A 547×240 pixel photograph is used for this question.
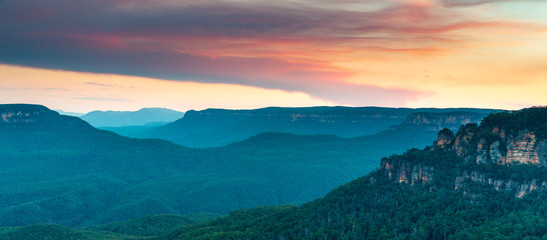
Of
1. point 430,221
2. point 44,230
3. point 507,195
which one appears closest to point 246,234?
point 430,221

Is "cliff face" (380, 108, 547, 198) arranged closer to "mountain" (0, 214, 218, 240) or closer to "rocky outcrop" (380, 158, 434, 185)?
"rocky outcrop" (380, 158, 434, 185)

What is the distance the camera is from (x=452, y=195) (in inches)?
3610

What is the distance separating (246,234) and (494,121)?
2282 inches

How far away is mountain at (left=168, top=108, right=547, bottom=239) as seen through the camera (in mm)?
81562

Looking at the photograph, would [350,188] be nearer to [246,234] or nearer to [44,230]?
[246,234]

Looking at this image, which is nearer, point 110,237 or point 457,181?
point 457,181

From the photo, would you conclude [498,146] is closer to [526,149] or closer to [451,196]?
[526,149]

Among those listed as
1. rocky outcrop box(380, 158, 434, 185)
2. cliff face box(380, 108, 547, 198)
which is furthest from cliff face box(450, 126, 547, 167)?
rocky outcrop box(380, 158, 434, 185)

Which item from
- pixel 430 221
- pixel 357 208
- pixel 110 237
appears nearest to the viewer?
pixel 430 221

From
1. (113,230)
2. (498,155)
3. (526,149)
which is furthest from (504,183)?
(113,230)

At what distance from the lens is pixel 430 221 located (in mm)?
85625

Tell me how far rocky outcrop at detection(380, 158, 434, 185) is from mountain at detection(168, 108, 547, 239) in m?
0.21

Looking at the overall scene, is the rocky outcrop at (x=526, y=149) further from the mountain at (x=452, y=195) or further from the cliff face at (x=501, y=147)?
the mountain at (x=452, y=195)

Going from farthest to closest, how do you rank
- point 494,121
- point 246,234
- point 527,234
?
point 246,234 < point 494,121 < point 527,234
